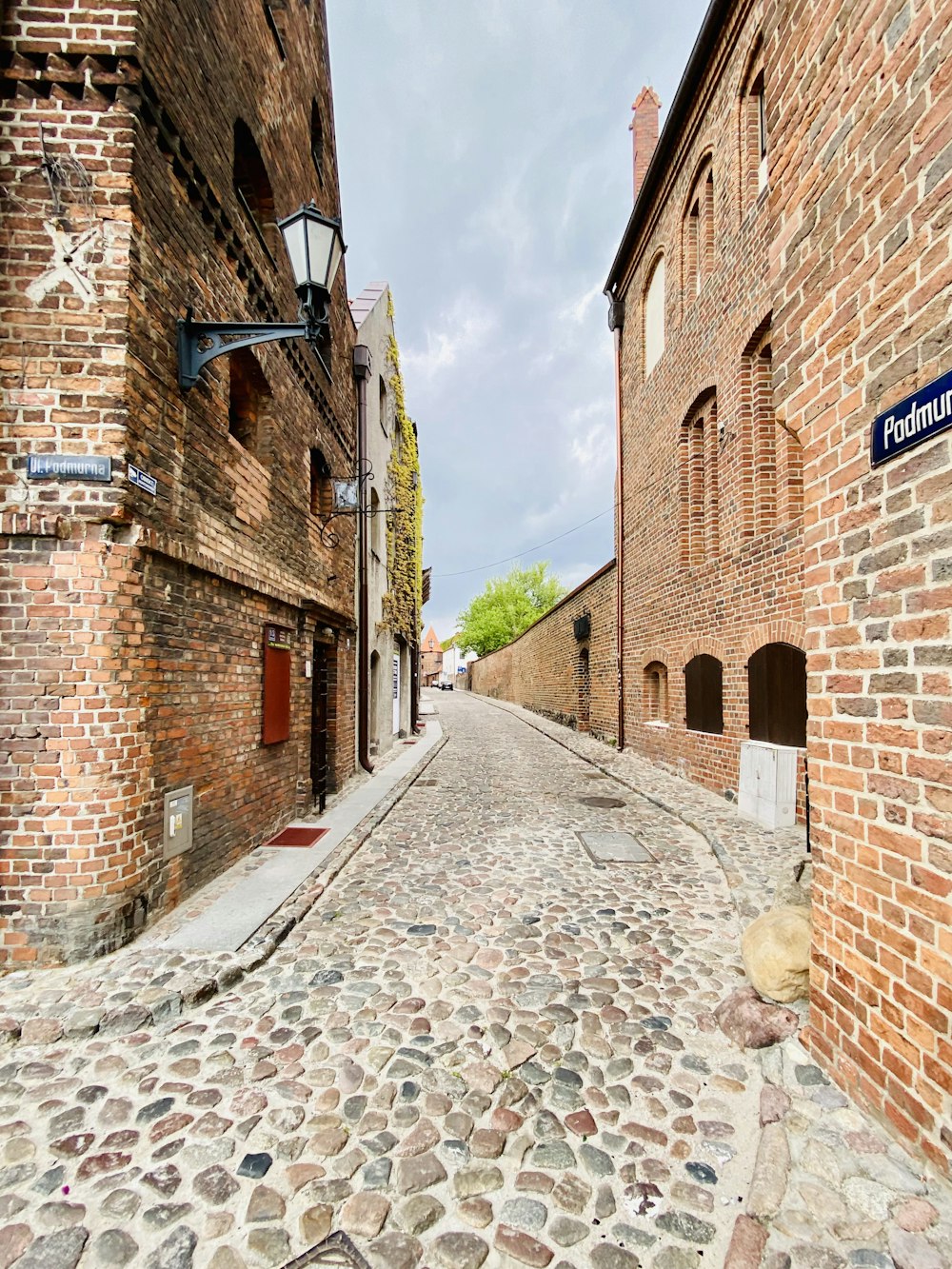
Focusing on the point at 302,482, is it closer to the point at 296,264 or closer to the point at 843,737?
the point at 296,264

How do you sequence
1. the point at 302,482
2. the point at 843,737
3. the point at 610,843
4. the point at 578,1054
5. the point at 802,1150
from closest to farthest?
the point at 802,1150, the point at 843,737, the point at 578,1054, the point at 610,843, the point at 302,482

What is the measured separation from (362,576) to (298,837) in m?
5.66

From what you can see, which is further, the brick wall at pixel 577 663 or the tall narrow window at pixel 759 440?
the brick wall at pixel 577 663

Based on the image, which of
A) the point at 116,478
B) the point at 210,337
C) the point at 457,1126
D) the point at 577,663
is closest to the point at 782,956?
the point at 457,1126

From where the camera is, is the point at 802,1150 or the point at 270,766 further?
the point at 270,766

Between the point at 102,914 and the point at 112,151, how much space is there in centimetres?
474

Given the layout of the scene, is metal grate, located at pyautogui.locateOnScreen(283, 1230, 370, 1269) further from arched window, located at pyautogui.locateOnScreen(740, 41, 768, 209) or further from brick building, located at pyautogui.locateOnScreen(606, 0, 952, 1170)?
arched window, located at pyautogui.locateOnScreen(740, 41, 768, 209)

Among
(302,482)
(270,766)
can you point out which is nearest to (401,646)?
(302,482)

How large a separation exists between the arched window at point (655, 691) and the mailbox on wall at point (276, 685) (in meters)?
7.10

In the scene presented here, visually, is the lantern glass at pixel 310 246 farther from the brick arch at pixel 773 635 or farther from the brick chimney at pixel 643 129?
the brick chimney at pixel 643 129

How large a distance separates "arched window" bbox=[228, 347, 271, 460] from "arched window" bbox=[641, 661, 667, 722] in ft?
25.9

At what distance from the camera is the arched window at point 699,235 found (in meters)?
8.96

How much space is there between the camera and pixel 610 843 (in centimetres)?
613

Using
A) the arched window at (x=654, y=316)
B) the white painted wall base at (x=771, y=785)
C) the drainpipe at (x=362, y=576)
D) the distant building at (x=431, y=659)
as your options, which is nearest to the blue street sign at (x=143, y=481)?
the white painted wall base at (x=771, y=785)
